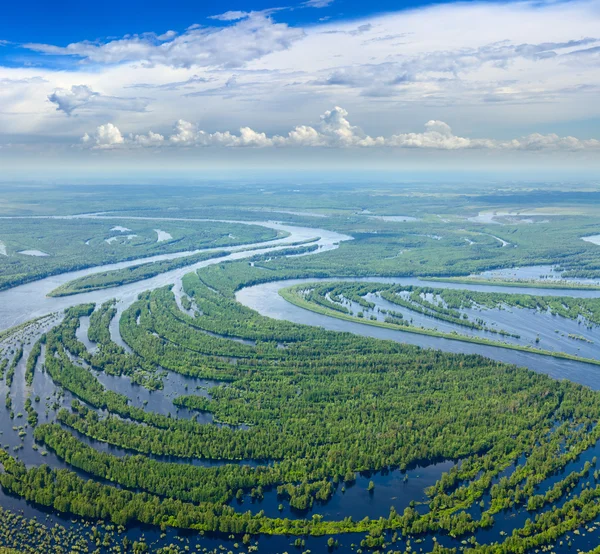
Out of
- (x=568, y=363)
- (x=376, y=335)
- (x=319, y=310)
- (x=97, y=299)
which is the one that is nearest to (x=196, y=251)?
(x=97, y=299)

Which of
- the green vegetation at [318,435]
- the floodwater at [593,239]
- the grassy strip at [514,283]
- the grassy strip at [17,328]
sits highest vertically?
the floodwater at [593,239]

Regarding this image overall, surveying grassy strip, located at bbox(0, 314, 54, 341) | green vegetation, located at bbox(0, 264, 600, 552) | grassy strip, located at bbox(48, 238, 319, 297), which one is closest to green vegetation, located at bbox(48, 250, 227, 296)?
grassy strip, located at bbox(48, 238, 319, 297)

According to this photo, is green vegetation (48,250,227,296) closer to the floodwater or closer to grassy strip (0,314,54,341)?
grassy strip (0,314,54,341)

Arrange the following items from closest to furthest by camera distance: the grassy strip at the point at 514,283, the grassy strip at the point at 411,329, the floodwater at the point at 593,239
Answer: the grassy strip at the point at 411,329 → the grassy strip at the point at 514,283 → the floodwater at the point at 593,239

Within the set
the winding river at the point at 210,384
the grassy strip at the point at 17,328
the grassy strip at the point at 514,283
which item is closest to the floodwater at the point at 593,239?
the grassy strip at the point at 514,283

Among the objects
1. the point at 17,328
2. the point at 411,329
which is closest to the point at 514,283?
the point at 411,329

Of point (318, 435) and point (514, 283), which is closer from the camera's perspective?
point (318, 435)

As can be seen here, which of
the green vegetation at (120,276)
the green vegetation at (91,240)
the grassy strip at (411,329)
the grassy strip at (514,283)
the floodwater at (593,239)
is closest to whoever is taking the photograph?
the grassy strip at (411,329)

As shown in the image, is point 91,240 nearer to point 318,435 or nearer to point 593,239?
point 318,435

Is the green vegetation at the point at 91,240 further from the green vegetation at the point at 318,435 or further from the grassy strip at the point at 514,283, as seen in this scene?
the grassy strip at the point at 514,283
